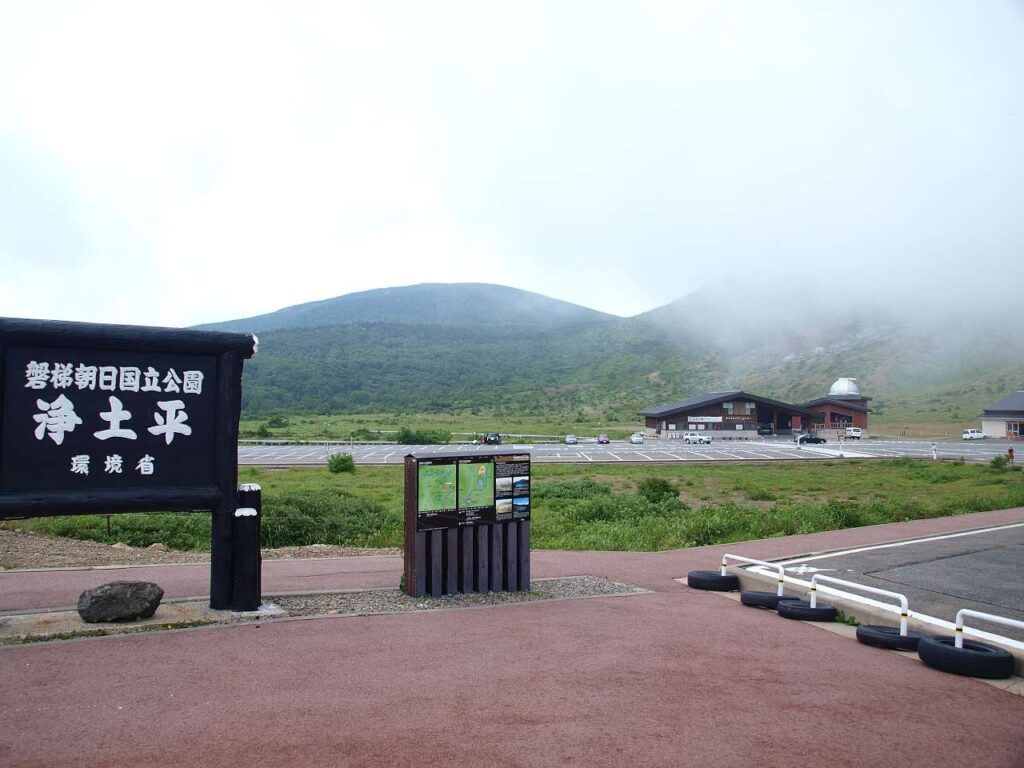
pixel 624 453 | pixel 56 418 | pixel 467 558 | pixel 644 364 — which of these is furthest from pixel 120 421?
pixel 644 364

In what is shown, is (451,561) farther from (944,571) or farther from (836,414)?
(836,414)

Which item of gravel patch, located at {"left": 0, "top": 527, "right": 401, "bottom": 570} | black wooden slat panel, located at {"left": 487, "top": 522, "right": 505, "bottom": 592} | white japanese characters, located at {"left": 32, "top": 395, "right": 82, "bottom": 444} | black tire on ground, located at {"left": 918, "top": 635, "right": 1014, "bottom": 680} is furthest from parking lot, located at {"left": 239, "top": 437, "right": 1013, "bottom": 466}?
black tire on ground, located at {"left": 918, "top": 635, "right": 1014, "bottom": 680}

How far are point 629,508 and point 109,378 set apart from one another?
15.5m

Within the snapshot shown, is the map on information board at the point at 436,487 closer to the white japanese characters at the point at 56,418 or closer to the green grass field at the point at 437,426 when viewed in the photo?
the white japanese characters at the point at 56,418

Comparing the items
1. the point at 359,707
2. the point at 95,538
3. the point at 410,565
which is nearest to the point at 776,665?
the point at 359,707

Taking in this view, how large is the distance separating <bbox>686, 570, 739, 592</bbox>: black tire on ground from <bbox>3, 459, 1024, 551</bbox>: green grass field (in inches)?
170

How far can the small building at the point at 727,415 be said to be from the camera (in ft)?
242

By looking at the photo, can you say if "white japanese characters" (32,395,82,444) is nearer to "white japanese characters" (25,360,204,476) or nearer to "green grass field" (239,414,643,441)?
"white japanese characters" (25,360,204,476)

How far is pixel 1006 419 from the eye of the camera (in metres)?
70.5

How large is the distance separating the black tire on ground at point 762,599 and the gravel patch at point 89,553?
20.2 feet

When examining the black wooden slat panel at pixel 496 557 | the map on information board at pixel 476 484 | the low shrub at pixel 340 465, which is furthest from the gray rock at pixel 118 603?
the low shrub at pixel 340 465

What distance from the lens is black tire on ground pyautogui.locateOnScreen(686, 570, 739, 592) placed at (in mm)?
10781

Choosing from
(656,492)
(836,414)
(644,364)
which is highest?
(644,364)

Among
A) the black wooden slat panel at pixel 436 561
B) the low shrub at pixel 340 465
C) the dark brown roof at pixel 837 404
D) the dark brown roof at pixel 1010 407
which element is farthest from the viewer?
the dark brown roof at pixel 837 404
